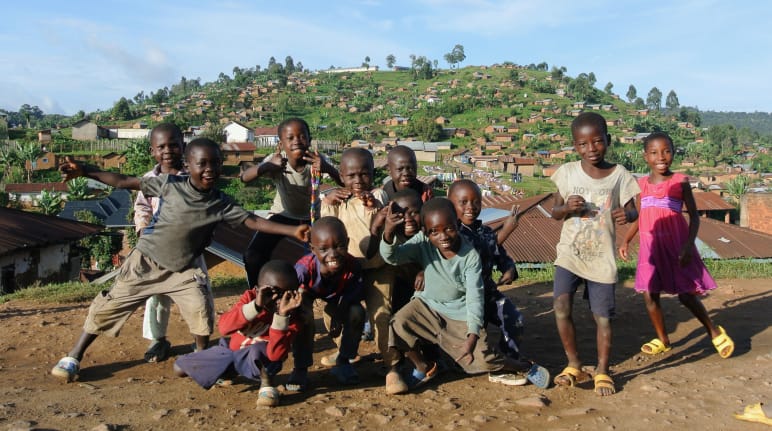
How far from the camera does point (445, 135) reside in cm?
8944

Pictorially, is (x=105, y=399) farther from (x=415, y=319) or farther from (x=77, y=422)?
(x=415, y=319)

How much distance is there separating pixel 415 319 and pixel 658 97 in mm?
159519

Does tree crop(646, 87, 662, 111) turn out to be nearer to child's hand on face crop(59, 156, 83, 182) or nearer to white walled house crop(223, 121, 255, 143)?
white walled house crop(223, 121, 255, 143)

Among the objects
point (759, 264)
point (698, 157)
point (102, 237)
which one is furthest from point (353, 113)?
point (759, 264)

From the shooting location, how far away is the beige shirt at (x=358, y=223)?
414cm

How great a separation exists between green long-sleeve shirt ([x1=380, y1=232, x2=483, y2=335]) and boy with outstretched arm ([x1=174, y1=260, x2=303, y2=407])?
2.27 feet

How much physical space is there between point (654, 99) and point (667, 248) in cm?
15760

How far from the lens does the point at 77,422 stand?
10.4 feet

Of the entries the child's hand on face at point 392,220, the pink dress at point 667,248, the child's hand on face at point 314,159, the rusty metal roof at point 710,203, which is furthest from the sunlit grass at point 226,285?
the rusty metal roof at point 710,203

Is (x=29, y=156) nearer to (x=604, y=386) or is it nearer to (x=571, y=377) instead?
(x=571, y=377)

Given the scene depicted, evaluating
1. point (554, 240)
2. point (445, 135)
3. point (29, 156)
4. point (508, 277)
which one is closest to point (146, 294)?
point (508, 277)

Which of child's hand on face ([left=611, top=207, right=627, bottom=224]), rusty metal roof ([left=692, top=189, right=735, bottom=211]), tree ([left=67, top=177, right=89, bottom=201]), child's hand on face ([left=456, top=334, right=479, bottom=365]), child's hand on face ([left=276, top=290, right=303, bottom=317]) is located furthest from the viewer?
rusty metal roof ([left=692, top=189, right=735, bottom=211])

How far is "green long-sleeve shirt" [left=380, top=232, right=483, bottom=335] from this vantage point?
3.79m

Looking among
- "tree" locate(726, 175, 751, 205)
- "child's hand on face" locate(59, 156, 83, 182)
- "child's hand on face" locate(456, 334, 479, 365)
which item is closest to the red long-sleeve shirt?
"child's hand on face" locate(456, 334, 479, 365)
